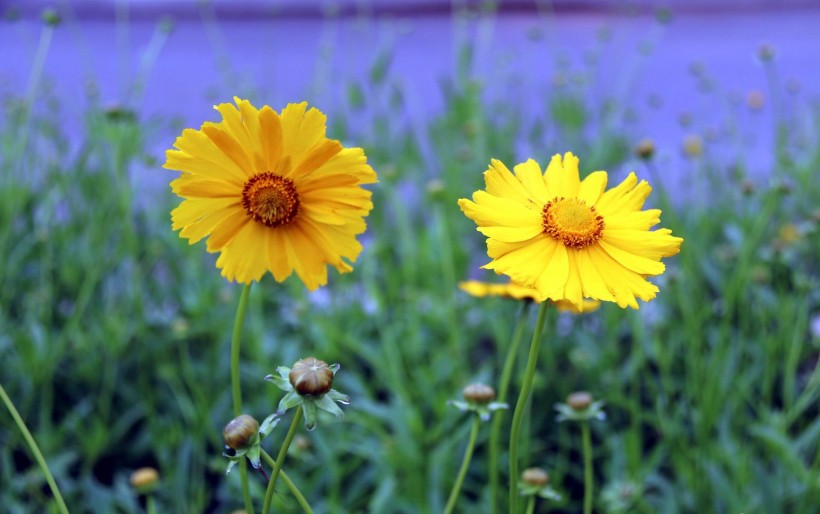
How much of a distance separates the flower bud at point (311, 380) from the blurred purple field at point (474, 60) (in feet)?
4.21

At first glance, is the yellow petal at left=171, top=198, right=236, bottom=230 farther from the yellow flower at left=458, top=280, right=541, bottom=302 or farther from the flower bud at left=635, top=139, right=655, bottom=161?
the flower bud at left=635, top=139, right=655, bottom=161

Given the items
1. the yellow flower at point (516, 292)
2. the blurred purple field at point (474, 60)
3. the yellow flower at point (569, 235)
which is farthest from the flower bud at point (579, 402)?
the blurred purple field at point (474, 60)

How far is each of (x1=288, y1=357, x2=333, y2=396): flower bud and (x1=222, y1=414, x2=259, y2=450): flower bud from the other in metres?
0.04

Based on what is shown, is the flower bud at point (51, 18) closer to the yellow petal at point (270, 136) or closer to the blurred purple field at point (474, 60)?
the blurred purple field at point (474, 60)

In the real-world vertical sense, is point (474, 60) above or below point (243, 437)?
above

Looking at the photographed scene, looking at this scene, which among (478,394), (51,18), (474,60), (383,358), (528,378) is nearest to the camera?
(528,378)

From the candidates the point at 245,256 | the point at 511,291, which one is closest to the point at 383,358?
the point at 511,291

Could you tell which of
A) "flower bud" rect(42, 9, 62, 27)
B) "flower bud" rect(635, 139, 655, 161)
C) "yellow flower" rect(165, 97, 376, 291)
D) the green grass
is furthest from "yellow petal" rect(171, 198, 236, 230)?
"flower bud" rect(42, 9, 62, 27)

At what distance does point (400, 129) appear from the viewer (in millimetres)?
2055

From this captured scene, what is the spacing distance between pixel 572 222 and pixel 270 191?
0.18m

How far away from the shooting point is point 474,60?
2.53 m

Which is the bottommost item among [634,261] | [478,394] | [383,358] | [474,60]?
[383,358]

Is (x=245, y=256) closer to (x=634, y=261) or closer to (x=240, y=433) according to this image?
(x=240, y=433)

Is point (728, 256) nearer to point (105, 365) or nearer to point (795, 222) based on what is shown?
point (795, 222)
